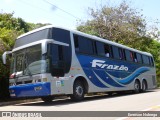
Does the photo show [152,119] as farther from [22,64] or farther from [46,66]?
[22,64]

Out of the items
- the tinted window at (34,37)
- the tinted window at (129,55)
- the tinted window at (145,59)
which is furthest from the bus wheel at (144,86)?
the tinted window at (34,37)

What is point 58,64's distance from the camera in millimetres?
12164

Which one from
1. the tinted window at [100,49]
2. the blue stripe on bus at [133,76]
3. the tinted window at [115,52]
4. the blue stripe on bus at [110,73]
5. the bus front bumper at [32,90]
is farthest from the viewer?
the blue stripe on bus at [133,76]

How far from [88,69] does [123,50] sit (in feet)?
17.1

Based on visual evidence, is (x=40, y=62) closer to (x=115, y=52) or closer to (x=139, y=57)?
(x=115, y=52)

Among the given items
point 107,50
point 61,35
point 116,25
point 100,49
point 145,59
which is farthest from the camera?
point 116,25

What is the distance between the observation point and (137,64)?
69.4ft

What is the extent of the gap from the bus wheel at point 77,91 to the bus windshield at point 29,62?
214cm

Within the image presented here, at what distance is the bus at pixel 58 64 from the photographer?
11.8 meters

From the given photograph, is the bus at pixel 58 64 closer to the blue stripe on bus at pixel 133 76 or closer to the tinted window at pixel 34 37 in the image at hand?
the tinted window at pixel 34 37

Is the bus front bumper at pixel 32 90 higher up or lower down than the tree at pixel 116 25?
lower down

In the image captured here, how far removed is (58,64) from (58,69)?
21 centimetres

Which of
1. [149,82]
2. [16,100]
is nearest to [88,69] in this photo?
[16,100]

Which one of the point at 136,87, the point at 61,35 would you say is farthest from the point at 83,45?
the point at 136,87
